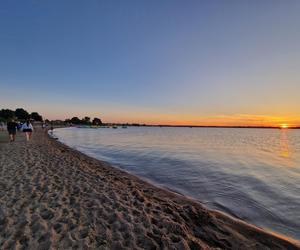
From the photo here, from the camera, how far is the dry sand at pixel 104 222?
4672mm

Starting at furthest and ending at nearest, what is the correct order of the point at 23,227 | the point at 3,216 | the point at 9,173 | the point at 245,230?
the point at 9,173
the point at 245,230
the point at 3,216
the point at 23,227

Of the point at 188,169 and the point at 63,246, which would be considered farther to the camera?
the point at 188,169

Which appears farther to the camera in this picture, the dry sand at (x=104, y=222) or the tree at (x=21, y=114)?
the tree at (x=21, y=114)

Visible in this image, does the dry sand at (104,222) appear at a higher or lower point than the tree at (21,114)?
lower

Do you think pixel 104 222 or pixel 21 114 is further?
pixel 21 114

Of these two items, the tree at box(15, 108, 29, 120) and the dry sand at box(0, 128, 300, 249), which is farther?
the tree at box(15, 108, 29, 120)

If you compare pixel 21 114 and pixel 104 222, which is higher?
pixel 21 114

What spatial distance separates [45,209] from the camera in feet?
19.8

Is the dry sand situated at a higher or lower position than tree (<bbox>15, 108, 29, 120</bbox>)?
lower

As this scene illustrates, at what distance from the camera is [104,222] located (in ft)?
18.1

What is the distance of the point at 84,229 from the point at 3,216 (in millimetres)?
2199

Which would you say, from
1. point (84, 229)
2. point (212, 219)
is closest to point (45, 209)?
point (84, 229)

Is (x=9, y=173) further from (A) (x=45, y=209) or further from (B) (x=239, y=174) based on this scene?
(B) (x=239, y=174)

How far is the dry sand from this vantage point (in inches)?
184
